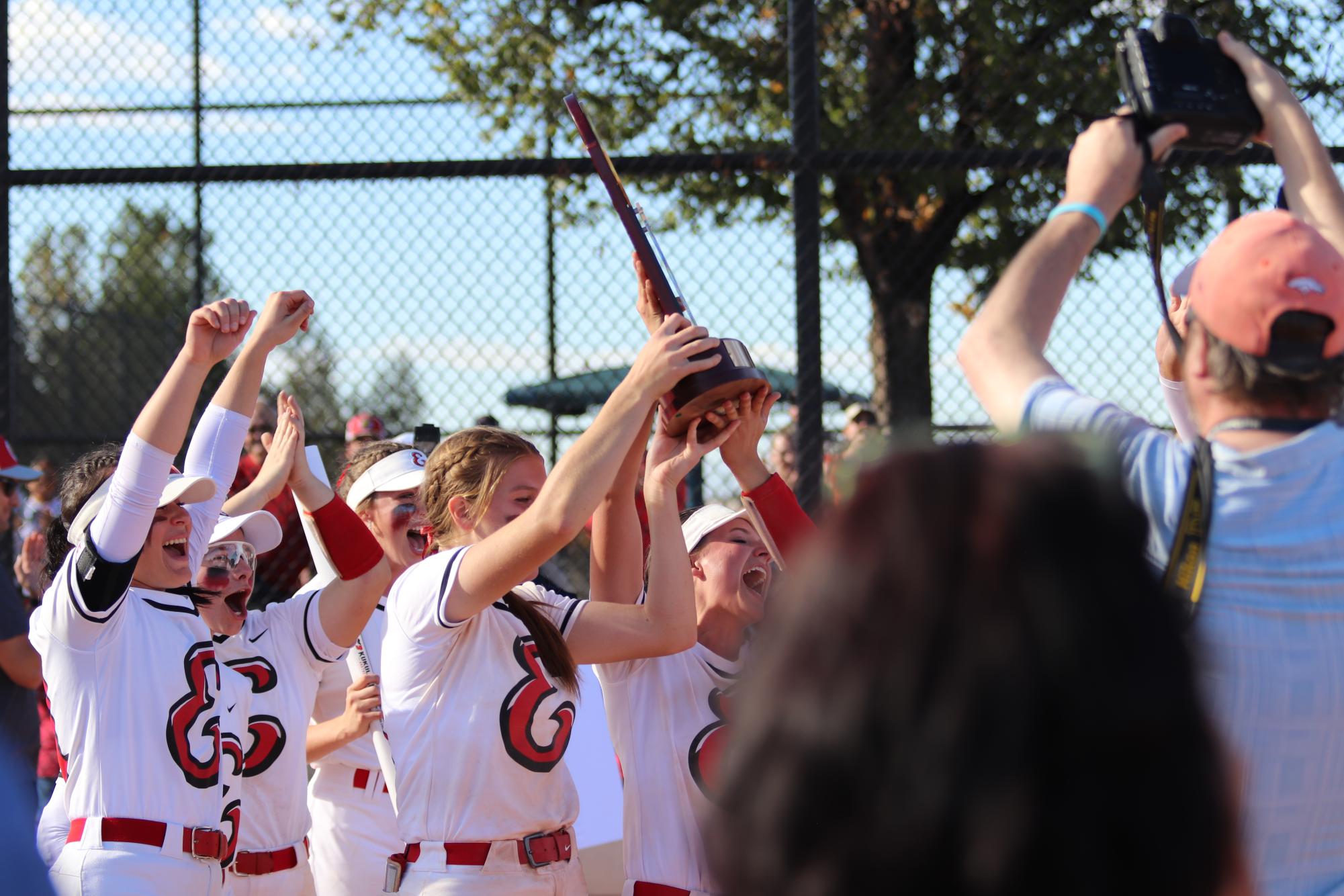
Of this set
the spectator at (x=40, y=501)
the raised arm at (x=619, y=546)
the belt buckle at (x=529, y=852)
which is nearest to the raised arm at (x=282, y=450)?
the raised arm at (x=619, y=546)

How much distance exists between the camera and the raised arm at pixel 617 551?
310 centimetres

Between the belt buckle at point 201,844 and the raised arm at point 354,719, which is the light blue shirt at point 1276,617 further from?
the raised arm at point 354,719

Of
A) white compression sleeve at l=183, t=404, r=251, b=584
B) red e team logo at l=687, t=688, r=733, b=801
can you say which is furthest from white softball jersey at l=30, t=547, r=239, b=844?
red e team logo at l=687, t=688, r=733, b=801

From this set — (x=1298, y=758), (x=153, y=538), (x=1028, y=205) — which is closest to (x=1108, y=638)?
(x=1298, y=758)

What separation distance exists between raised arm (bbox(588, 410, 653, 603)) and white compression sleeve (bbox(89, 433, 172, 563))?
37.9 inches

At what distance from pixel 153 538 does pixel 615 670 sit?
1129 mm

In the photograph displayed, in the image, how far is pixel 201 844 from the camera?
2953mm

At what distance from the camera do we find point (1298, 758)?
159 cm

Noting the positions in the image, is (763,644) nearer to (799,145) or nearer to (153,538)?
(153,538)

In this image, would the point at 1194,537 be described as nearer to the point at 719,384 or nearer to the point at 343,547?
the point at 719,384

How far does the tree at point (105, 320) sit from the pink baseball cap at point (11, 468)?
6.46 feet

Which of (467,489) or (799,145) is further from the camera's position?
(799,145)

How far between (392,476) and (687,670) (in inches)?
53.1

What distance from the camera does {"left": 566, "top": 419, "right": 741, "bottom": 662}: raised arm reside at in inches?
109
